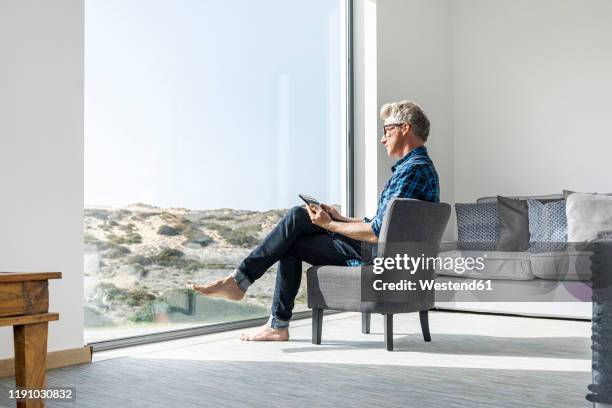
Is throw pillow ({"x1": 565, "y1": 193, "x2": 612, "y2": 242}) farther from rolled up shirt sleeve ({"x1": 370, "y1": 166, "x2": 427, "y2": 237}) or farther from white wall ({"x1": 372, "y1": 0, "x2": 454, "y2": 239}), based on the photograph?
rolled up shirt sleeve ({"x1": 370, "y1": 166, "x2": 427, "y2": 237})

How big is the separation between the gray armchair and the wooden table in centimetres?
155

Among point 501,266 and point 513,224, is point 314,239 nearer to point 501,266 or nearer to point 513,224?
point 501,266

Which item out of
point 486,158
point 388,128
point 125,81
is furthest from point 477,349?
point 486,158

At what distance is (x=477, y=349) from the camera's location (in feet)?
11.5

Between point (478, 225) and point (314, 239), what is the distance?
2092mm

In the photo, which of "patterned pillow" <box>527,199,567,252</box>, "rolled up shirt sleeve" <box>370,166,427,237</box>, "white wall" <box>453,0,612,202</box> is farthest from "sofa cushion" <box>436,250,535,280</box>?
"rolled up shirt sleeve" <box>370,166,427,237</box>

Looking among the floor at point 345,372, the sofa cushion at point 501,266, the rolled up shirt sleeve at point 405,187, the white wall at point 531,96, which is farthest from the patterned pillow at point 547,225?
the rolled up shirt sleeve at point 405,187

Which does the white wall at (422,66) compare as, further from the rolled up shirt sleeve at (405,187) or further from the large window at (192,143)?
the rolled up shirt sleeve at (405,187)

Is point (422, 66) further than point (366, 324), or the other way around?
point (422, 66)

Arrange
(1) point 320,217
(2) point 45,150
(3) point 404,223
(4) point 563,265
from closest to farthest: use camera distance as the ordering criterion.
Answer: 1. (2) point 45,150
2. (3) point 404,223
3. (1) point 320,217
4. (4) point 563,265

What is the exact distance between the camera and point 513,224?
5184mm

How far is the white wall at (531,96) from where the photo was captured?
5.41 metres

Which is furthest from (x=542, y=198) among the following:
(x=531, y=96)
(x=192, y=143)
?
(x=192, y=143)

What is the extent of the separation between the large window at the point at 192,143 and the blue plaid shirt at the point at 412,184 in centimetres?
119
